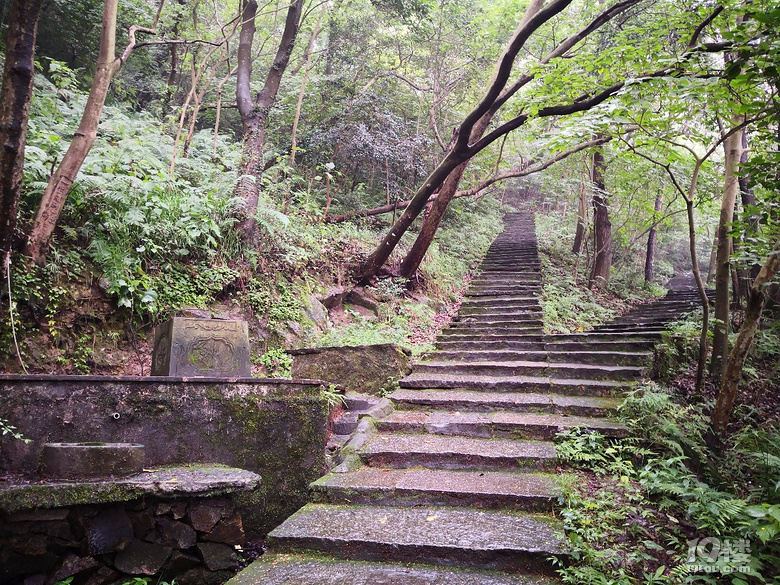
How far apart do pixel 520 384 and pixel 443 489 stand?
8.53 ft

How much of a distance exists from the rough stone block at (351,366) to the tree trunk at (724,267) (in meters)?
4.00

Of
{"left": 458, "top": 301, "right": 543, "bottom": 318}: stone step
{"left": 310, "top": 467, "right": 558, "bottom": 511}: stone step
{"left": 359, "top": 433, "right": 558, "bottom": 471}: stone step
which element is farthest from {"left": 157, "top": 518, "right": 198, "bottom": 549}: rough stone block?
{"left": 458, "top": 301, "right": 543, "bottom": 318}: stone step

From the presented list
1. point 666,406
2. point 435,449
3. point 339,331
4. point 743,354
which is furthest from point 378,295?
point 743,354

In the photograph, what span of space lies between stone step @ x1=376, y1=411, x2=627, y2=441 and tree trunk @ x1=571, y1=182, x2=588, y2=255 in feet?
30.5

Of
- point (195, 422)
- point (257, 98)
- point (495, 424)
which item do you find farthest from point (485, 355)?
point (257, 98)

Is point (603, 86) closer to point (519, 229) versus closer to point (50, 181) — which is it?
point (50, 181)

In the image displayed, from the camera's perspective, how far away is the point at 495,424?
5.00m

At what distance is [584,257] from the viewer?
15.8 m

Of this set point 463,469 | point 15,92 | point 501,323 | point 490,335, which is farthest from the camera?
point 501,323

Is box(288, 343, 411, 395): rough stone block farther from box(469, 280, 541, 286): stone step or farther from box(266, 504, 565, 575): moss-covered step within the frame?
box(469, 280, 541, 286): stone step

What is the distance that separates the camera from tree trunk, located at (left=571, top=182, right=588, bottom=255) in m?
13.6

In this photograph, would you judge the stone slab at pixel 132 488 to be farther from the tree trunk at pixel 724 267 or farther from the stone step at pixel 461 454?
the tree trunk at pixel 724 267

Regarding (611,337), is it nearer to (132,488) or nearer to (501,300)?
(501,300)

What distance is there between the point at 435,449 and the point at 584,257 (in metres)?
13.2
